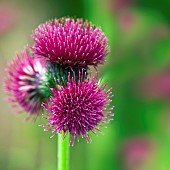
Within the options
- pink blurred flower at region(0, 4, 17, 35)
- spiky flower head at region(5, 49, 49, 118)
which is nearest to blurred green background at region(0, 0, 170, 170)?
pink blurred flower at region(0, 4, 17, 35)

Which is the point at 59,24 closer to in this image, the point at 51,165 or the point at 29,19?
the point at 51,165

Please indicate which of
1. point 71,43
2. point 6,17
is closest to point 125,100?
point 6,17

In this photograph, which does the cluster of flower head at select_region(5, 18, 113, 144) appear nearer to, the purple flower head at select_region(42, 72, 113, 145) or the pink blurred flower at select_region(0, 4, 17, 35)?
the purple flower head at select_region(42, 72, 113, 145)

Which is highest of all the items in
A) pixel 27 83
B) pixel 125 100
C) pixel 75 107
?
pixel 125 100

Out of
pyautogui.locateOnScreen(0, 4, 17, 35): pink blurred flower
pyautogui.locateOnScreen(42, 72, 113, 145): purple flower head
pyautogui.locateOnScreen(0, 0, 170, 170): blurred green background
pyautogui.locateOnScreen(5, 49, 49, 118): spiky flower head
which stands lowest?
Answer: pyautogui.locateOnScreen(42, 72, 113, 145): purple flower head

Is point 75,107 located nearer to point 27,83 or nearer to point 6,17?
point 27,83

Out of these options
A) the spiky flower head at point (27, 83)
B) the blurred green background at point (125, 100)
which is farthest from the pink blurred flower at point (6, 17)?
the spiky flower head at point (27, 83)

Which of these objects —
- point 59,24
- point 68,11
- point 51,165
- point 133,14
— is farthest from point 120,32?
point 59,24
